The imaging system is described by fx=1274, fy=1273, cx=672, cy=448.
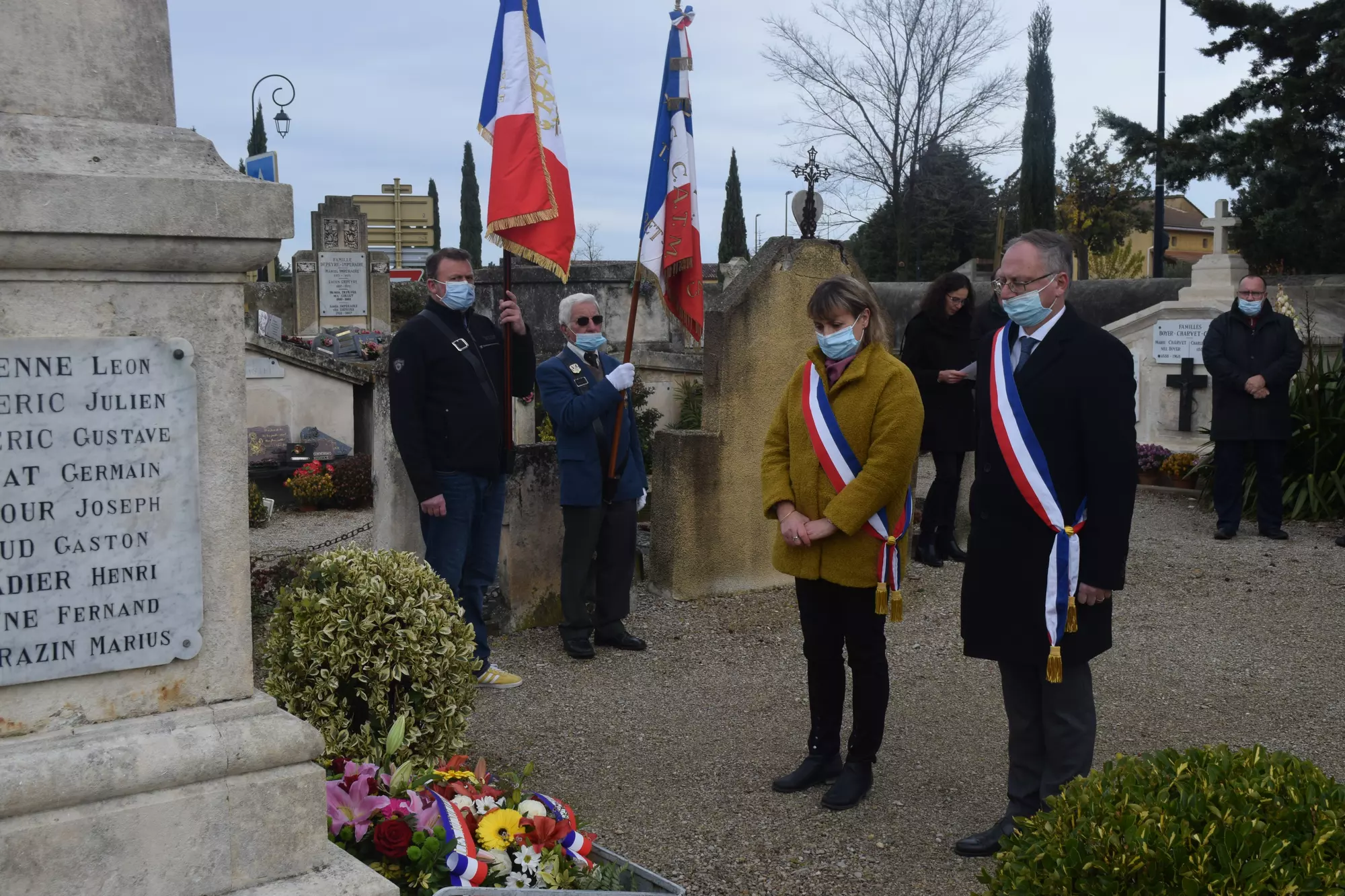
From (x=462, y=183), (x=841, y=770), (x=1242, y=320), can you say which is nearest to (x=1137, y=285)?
(x=1242, y=320)

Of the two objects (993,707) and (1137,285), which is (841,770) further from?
(1137,285)

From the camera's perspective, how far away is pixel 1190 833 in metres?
2.30

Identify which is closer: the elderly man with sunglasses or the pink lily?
the pink lily

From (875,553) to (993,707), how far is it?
1.61 meters

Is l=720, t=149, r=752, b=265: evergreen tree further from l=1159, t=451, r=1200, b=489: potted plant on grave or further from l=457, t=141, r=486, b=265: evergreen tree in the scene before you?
l=1159, t=451, r=1200, b=489: potted plant on grave

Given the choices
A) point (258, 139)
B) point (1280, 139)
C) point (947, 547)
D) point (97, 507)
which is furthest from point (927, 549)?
point (258, 139)

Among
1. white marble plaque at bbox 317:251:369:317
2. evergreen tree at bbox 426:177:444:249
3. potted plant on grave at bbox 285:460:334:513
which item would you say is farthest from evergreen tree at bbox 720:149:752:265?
potted plant on grave at bbox 285:460:334:513

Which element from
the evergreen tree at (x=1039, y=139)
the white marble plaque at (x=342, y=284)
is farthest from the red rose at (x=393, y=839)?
the evergreen tree at (x=1039, y=139)

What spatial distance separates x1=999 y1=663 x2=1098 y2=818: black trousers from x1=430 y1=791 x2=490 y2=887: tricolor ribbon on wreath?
5.50 ft

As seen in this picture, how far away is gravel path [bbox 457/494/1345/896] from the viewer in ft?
13.5

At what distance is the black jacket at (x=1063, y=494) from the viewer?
146 inches

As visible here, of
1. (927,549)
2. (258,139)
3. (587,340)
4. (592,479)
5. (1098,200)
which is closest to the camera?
(587,340)

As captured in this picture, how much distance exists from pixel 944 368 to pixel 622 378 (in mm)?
2712

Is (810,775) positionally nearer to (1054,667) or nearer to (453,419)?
(1054,667)
